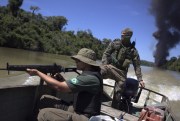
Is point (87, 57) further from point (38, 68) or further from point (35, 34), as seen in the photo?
point (35, 34)

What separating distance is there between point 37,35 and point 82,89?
62.8m

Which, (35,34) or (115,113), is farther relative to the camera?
(35,34)

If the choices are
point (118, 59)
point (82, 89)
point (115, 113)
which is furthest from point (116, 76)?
point (82, 89)

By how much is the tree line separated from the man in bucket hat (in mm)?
49425

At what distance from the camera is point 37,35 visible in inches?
2579

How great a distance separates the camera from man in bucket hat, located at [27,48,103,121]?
368 centimetres

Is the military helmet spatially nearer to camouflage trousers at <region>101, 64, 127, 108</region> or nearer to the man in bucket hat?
camouflage trousers at <region>101, 64, 127, 108</region>

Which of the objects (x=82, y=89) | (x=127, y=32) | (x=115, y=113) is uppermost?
(x=127, y=32)

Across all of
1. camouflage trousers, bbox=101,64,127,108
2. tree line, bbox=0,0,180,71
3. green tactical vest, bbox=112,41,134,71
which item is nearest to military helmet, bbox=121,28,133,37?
green tactical vest, bbox=112,41,134,71

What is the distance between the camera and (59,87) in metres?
3.68

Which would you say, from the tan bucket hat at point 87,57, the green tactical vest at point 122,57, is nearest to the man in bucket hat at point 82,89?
the tan bucket hat at point 87,57

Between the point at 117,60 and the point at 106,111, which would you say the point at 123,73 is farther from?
the point at 106,111

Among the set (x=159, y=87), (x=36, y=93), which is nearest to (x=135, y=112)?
(x=36, y=93)

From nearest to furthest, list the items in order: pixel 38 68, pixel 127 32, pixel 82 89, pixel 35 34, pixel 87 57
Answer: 1. pixel 82 89
2. pixel 87 57
3. pixel 38 68
4. pixel 127 32
5. pixel 35 34
